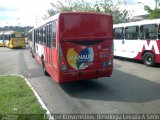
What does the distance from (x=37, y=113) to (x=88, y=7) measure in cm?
3800

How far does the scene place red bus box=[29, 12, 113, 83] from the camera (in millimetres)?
9125

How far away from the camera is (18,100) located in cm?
830

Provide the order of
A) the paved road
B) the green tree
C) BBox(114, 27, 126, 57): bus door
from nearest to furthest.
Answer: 1. the paved road
2. BBox(114, 27, 126, 57): bus door
3. the green tree

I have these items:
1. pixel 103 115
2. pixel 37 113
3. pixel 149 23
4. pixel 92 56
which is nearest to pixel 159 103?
pixel 103 115

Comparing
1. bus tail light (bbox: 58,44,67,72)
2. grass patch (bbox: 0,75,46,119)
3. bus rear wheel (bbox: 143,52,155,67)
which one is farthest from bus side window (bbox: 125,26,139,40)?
grass patch (bbox: 0,75,46,119)

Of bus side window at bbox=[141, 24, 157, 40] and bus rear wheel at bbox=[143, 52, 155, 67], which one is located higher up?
bus side window at bbox=[141, 24, 157, 40]

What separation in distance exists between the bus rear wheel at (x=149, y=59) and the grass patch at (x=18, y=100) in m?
7.74

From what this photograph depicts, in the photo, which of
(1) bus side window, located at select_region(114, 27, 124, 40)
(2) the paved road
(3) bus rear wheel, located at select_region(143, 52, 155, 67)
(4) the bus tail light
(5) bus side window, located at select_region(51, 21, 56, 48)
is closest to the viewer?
(2) the paved road

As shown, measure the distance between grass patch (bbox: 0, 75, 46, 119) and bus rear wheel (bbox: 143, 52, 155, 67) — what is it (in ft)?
25.4

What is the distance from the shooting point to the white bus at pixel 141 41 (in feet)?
47.5

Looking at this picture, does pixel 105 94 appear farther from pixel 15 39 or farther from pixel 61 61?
pixel 15 39

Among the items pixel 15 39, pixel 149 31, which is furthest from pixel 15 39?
pixel 149 31

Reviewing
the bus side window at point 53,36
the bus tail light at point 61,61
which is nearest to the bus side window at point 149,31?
the bus side window at point 53,36

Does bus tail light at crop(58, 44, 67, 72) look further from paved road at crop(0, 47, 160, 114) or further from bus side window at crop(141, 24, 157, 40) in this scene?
bus side window at crop(141, 24, 157, 40)
